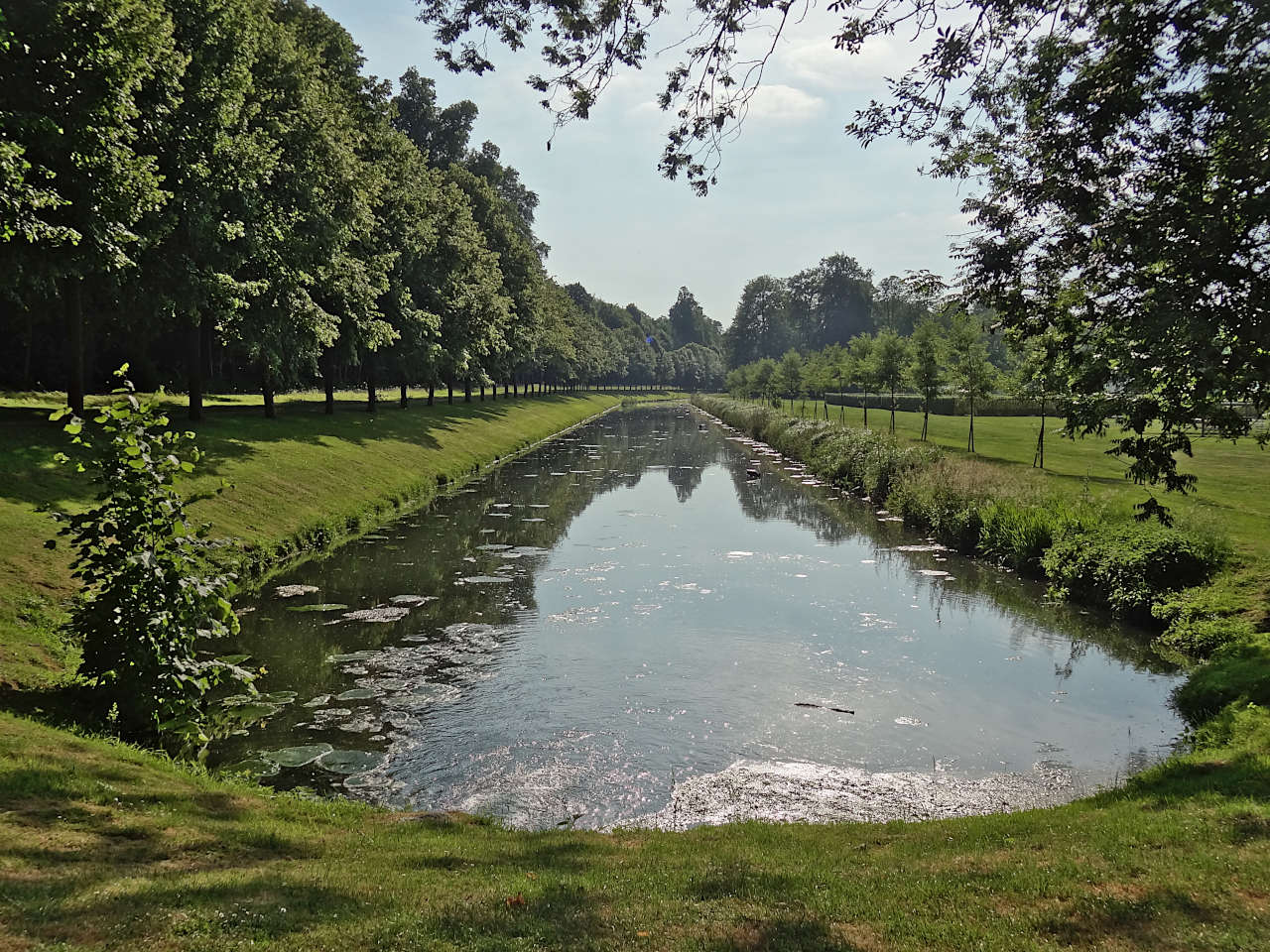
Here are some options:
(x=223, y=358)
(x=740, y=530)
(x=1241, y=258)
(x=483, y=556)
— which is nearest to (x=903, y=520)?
(x=740, y=530)

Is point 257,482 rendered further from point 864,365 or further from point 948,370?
point 864,365

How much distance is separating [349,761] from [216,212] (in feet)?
70.3

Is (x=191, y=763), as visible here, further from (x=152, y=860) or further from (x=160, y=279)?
(x=160, y=279)

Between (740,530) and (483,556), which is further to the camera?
(740,530)

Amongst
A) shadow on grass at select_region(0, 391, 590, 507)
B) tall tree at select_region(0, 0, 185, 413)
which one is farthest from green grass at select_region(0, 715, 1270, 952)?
tall tree at select_region(0, 0, 185, 413)

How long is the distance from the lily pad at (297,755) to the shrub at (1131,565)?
674 inches

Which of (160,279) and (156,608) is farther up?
(160,279)

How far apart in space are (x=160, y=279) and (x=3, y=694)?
1825 cm

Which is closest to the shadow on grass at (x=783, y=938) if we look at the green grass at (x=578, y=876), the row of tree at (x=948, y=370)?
the green grass at (x=578, y=876)

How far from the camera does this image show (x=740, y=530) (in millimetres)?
29641

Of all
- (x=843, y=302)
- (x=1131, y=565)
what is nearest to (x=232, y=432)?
(x=1131, y=565)

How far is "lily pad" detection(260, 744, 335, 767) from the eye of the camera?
10898 millimetres

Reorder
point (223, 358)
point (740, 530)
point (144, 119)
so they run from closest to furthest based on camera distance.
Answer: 1. point (144, 119)
2. point (740, 530)
3. point (223, 358)

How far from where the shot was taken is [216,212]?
25.9 metres
